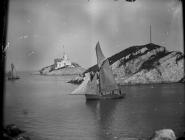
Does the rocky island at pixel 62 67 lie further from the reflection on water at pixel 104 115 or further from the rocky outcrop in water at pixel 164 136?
the rocky outcrop in water at pixel 164 136

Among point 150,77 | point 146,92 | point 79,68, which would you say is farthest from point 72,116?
point 146,92

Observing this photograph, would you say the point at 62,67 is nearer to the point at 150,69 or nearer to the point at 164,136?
the point at 164,136

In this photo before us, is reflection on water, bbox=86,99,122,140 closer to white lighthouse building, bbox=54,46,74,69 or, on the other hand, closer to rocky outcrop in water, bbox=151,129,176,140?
rocky outcrop in water, bbox=151,129,176,140

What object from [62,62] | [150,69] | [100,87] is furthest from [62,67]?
[100,87]

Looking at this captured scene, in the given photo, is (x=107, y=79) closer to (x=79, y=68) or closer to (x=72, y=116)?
(x=72, y=116)

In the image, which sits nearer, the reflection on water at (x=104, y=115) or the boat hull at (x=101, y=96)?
the reflection on water at (x=104, y=115)

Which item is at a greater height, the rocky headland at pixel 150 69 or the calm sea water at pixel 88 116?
the rocky headland at pixel 150 69

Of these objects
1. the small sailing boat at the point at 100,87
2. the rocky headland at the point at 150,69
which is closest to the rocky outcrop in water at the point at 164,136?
the rocky headland at the point at 150,69
